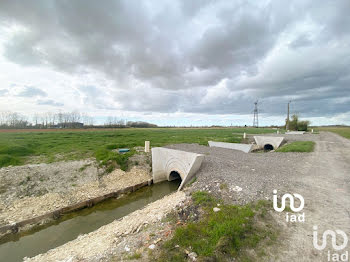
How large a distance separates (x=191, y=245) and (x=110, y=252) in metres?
2.63

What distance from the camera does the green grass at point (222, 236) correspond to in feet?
13.5

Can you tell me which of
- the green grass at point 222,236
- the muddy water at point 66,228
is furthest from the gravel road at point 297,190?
the muddy water at point 66,228

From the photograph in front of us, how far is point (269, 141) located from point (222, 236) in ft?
94.6

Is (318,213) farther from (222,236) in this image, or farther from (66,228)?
(66,228)

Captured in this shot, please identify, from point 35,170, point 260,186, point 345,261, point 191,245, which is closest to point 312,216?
point 345,261

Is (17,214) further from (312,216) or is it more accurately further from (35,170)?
(312,216)

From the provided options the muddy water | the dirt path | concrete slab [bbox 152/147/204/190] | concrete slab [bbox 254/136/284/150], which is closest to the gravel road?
the dirt path

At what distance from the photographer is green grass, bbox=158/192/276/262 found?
13.5ft

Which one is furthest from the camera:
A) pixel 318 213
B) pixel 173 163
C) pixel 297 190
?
pixel 173 163

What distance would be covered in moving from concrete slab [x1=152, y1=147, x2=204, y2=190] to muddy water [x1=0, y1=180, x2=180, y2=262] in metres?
3.09

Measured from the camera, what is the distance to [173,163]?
1438cm

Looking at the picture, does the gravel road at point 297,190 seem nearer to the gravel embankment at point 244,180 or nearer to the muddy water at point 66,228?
the gravel embankment at point 244,180

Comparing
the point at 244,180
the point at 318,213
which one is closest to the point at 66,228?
the point at 244,180

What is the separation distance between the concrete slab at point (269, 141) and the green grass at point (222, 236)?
84.5 ft
